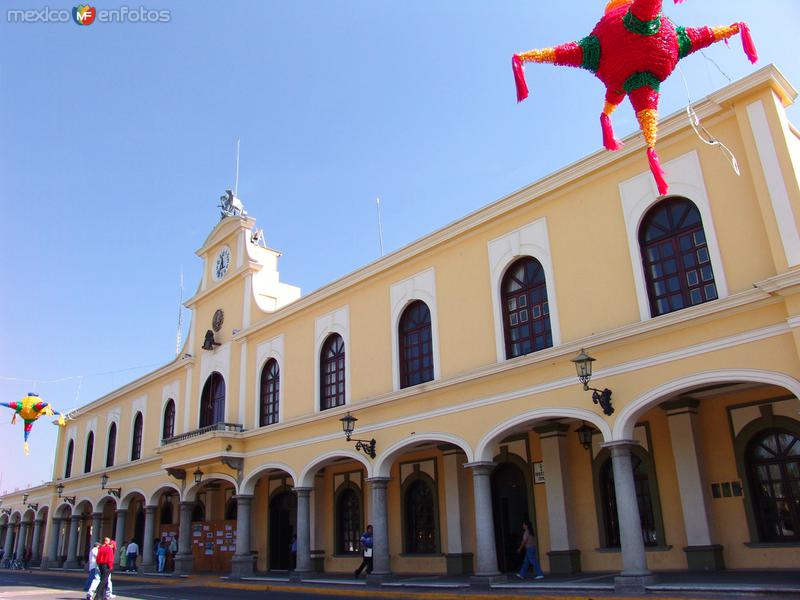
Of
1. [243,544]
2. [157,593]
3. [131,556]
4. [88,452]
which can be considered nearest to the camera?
[157,593]

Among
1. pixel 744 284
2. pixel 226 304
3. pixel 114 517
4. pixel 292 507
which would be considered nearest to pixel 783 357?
pixel 744 284

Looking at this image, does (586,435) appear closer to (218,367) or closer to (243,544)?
(243,544)

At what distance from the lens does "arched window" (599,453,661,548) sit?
12.9m

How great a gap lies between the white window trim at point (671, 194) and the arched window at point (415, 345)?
17.5 feet

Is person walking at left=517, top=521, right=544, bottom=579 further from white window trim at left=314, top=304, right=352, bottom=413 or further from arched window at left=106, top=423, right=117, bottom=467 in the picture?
arched window at left=106, top=423, right=117, bottom=467

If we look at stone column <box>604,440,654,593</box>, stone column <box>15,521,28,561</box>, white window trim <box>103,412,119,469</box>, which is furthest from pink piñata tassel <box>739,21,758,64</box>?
stone column <box>15,521,28,561</box>

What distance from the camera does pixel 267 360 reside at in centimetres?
2102

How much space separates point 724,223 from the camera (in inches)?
439

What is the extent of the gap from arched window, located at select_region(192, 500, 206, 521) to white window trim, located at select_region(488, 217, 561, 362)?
49.3 feet

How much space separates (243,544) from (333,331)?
6.58 meters

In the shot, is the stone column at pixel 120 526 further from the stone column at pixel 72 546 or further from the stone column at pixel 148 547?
the stone column at pixel 72 546

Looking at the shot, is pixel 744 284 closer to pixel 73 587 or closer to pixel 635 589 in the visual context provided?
pixel 635 589

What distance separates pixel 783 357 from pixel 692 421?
297 centimetres

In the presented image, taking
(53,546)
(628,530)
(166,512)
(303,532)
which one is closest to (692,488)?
(628,530)
